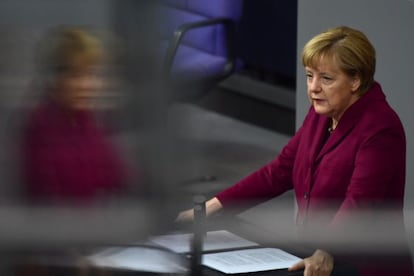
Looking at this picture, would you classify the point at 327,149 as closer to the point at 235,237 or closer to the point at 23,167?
the point at 235,237

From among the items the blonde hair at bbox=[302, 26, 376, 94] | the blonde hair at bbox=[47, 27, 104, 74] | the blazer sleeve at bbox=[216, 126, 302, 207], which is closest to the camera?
the blonde hair at bbox=[47, 27, 104, 74]

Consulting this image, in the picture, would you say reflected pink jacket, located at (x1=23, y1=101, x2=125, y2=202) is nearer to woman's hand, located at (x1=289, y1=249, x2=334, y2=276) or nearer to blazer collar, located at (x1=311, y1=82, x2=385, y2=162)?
woman's hand, located at (x1=289, y1=249, x2=334, y2=276)

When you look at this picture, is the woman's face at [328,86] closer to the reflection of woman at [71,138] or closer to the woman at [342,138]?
the woman at [342,138]

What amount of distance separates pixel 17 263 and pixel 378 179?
883 millimetres

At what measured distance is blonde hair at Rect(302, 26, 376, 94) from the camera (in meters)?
1.57

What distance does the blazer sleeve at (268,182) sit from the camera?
171 cm

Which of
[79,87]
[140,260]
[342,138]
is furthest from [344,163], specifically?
[79,87]

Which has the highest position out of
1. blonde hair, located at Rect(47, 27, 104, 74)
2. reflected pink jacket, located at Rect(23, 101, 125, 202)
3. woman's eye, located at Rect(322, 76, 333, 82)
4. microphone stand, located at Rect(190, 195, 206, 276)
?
blonde hair, located at Rect(47, 27, 104, 74)

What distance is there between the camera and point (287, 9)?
3928 millimetres

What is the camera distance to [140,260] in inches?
34.7

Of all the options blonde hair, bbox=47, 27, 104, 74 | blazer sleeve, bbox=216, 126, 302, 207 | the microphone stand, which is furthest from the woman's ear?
blonde hair, bbox=47, 27, 104, 74

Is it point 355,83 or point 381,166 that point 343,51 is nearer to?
point 355,83

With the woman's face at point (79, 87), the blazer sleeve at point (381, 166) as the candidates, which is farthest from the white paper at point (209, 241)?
the blazer sleeve at point (381, 166)

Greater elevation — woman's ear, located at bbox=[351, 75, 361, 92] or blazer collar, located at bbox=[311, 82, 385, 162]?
woman's ear, located at bbox=[351, 75, 361, 92]
